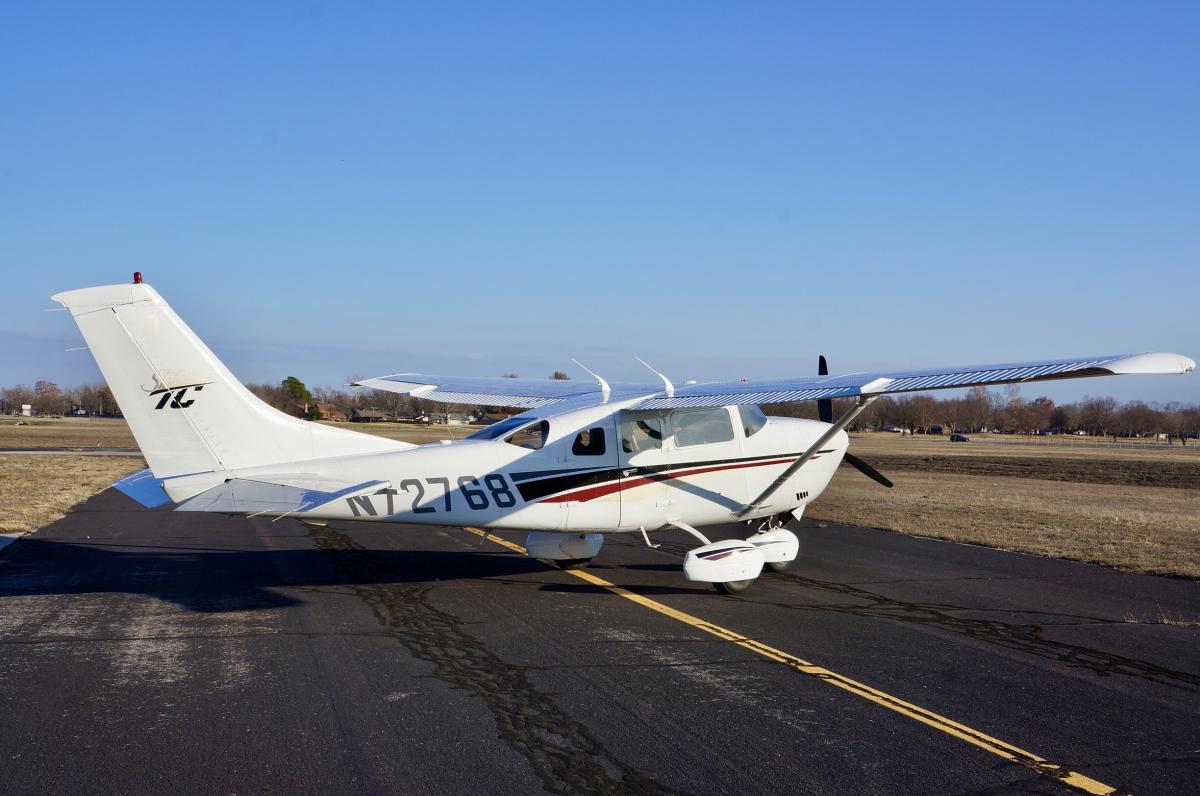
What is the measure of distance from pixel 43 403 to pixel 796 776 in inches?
8608

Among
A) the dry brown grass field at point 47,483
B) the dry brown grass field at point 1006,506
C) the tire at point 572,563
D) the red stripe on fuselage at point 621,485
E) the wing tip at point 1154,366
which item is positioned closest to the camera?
the wing tip at point 1154,366

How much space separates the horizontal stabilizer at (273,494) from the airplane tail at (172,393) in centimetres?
34

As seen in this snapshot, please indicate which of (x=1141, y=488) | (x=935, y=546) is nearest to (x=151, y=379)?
(x=935, y=546)

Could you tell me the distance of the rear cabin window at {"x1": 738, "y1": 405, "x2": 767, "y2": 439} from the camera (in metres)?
12.3

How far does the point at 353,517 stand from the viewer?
10289mm

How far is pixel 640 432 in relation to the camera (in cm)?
1160

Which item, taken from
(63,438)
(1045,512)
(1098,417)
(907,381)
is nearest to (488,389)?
(907,381)

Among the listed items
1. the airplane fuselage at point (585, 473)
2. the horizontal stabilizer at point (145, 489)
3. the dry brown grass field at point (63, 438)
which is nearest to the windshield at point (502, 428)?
the airplane fuselage at point (585, 473)

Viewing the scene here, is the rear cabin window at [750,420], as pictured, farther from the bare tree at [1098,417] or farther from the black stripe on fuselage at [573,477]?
the bare tree at [1098,417]

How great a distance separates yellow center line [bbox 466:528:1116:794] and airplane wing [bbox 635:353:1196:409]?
7.96ft

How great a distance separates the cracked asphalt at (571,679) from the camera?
536 cm

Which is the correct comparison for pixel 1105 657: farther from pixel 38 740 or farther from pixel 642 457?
pixel 38 740

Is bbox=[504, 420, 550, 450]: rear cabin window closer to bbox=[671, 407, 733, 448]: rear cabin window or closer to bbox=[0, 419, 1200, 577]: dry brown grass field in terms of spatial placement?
bbox=[671, 407, 733, 448]: rear cabin window

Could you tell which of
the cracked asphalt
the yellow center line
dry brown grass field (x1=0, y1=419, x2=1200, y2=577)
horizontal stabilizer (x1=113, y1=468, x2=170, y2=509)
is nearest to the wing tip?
the cracked asphalt
